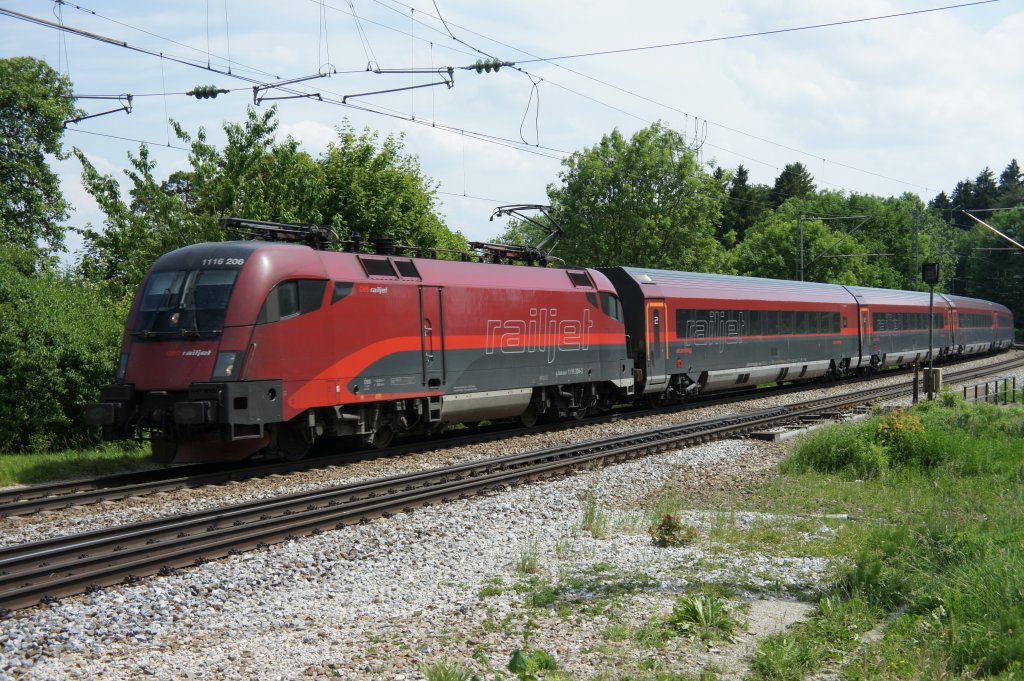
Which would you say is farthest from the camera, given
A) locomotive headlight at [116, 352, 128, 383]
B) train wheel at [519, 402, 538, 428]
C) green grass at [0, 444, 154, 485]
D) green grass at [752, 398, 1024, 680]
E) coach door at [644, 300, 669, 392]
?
coach door at [644, 300, 669, 392]

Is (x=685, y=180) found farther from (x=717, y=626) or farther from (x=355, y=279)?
(x=717, y=626)

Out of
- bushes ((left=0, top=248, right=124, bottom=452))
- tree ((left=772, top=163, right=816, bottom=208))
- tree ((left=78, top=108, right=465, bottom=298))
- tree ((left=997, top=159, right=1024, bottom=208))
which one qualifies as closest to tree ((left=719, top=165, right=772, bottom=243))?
tree ((left=772, top=163, right=816, bottom=208))

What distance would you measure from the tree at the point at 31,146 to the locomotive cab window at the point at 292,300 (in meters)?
32.4

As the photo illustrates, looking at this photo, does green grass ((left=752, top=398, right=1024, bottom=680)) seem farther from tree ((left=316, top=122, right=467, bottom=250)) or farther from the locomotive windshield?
tree ((left=316, top=122, right=467, bottom=250))

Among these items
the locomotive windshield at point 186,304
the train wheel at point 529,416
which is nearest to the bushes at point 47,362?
the locomotive windshield at point 186,304

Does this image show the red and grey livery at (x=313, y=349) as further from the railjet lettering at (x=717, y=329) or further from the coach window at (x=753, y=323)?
the coach window at (x=753, y=323)

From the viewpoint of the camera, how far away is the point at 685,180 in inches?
1650

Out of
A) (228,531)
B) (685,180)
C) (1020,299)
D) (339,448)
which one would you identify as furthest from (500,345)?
(1020,299)

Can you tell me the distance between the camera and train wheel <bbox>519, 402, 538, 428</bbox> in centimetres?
1991

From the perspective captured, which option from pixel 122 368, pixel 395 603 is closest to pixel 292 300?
pixel 122 368

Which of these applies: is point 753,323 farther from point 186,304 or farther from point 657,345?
point 186,304

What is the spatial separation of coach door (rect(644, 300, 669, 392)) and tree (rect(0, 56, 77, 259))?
101 feet

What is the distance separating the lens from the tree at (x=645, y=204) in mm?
41875

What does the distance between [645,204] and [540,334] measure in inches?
955
